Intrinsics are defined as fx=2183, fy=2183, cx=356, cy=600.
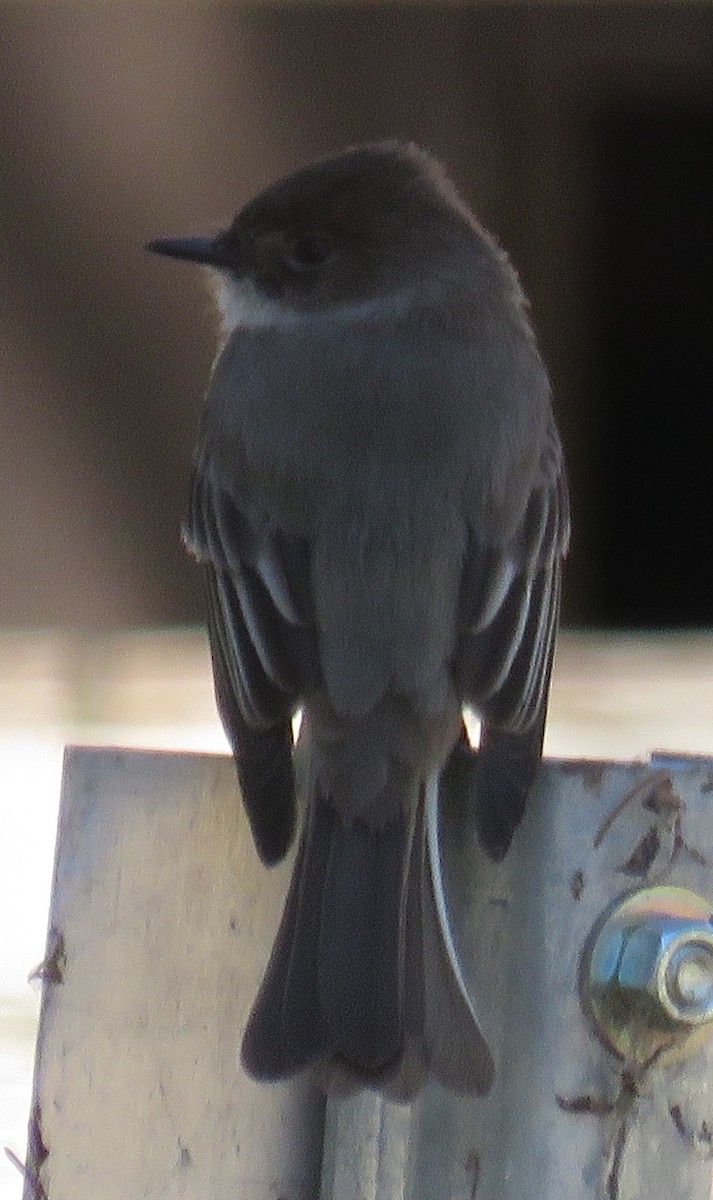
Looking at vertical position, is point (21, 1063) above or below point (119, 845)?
below

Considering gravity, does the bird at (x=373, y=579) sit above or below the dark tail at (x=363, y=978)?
above

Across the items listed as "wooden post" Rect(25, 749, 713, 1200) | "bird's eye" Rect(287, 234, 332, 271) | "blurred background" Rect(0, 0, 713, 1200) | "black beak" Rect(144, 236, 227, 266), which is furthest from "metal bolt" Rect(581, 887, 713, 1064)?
"blurred background" Rect(0, 0, 713, 1200)

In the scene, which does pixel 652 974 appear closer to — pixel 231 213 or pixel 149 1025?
pixel 149 1025

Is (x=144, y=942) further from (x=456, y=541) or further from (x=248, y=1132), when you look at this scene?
(x=456, y=541)

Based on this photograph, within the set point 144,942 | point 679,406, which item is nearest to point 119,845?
point 144,942

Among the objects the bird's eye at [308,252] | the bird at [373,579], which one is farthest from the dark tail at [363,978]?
the bird's eye at [308,252]

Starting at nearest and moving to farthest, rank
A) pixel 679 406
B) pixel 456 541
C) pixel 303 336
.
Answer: pixel 456 541 < pixel 303 336 < pixel 679 406

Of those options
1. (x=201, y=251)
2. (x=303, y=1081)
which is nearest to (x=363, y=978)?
(x=303, y=1081)

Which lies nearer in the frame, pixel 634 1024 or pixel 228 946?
pixel 634 1024

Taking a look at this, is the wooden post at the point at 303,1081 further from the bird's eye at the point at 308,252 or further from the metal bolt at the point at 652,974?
the bird's eye at the point at 308,252
